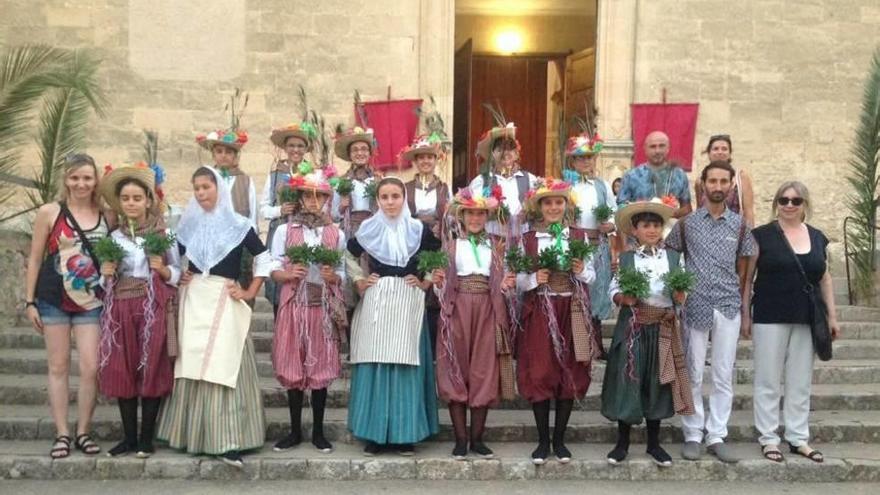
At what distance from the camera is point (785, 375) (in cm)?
577

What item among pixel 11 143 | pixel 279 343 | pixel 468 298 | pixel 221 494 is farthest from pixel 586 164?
pixel 11 143

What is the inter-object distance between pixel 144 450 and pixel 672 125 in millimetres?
7295

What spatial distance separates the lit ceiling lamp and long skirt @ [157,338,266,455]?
9.29 metres

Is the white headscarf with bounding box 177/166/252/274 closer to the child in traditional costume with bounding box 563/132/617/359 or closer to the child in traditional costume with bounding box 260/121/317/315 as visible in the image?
the child in traditional costume with bounding box 260/121/317/315

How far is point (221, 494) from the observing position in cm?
516

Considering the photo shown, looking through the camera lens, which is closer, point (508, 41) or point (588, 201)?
point (588, 201)

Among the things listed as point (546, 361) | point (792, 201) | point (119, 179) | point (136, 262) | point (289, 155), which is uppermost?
point (289, 155)

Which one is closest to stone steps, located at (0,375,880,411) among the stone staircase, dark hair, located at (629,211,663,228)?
the stone staircase

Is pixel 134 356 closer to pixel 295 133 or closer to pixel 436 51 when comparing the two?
pixel 295 133

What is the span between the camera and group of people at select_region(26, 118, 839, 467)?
5387 mm

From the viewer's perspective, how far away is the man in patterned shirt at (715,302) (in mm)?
5551

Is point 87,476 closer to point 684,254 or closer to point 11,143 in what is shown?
point 11,143

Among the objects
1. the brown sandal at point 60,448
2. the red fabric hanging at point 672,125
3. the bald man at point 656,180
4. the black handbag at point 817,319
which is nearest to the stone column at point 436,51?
the red fabric hanging at point 672,125

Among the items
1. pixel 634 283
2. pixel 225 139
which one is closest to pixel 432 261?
pixel 634 283
